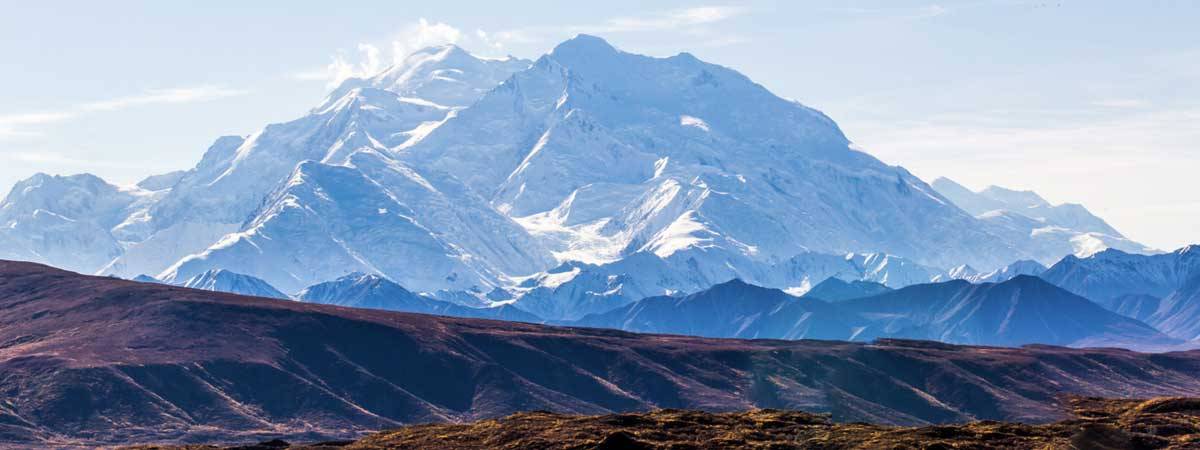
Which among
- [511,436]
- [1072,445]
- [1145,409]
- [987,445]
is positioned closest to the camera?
[1072,445]

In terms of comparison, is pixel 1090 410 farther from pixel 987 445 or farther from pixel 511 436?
pixel 511 436

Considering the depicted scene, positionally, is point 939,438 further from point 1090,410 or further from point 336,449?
point 336,449

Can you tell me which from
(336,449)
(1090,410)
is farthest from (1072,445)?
(336,449)

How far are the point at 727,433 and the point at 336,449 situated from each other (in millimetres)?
24135

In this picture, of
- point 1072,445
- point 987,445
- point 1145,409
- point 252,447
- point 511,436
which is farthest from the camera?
point 252,447

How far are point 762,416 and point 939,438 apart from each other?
15721mm

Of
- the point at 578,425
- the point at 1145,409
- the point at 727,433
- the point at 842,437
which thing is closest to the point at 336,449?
the point at 578,425

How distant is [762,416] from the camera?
326 feet

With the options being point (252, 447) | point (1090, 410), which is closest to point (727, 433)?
point (1090, 410)

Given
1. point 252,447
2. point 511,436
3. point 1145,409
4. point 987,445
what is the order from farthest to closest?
point 252,447, point 511,436, point 1145,409, point 987,445

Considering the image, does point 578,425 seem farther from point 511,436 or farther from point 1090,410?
point 1090,410

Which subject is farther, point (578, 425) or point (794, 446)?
point (578, 425)

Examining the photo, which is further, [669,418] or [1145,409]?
[669,418]

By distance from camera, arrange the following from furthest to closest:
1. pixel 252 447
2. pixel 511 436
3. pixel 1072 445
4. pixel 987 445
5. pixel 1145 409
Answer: pixel 252 447 < pixel 511 436 < pixel 1145 409 < pixel 987 445 < pixel 1072 445
